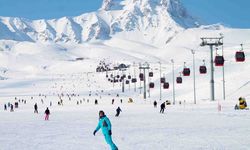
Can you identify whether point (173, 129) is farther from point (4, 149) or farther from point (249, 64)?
point (249, 64)

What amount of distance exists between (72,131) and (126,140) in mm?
6281

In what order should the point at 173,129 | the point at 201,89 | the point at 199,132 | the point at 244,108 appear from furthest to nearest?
1. the point at 201,89
2. the point at 244,108
3. the point at 173,129
4. the point at 199,132

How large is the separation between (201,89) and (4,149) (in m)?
68.5

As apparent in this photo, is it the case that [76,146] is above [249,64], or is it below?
below

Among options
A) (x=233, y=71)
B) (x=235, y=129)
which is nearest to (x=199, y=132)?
(x=235, y=129)

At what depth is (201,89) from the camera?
86.9m

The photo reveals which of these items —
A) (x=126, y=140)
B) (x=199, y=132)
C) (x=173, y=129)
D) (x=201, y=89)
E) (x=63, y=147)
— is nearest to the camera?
(x=63, y=147)

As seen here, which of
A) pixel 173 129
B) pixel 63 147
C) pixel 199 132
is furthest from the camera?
pixel 173 129

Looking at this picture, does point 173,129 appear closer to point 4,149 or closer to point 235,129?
point 235,129

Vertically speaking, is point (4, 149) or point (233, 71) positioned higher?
point (233, 71)

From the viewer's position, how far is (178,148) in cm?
2025

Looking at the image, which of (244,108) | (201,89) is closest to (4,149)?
(244,108)

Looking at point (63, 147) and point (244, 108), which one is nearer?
point (63, 147)

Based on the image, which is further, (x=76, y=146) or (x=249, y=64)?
(x=249, y=64)
